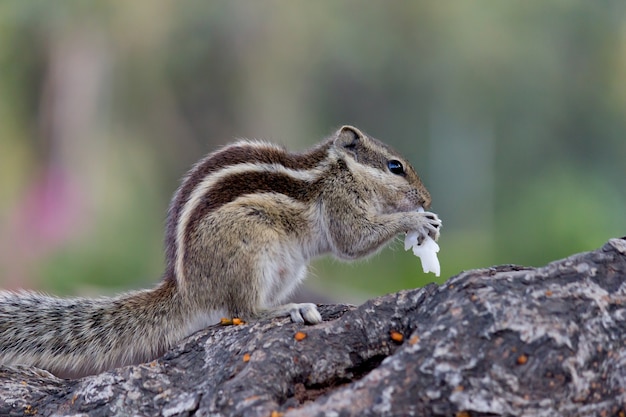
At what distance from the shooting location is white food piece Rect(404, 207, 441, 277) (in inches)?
138

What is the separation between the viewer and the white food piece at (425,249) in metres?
3.50

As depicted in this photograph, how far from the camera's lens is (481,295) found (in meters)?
2.27

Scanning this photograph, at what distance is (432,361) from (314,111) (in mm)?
13340

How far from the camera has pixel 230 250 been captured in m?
3.18

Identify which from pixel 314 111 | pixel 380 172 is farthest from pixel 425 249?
pixel 314 111

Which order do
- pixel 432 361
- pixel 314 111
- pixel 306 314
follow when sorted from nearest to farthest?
pixel 432 361 → pixel 306 314 → pixel 314 111

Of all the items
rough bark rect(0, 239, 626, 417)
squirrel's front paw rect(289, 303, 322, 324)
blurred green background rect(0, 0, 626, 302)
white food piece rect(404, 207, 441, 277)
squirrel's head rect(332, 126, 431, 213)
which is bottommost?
rough bark rect(0, 239, 626, 417)

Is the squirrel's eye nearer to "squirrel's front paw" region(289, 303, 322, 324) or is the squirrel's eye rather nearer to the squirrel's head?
the squirrel's head

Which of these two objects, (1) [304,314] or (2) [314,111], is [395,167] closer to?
(1) [304,314]

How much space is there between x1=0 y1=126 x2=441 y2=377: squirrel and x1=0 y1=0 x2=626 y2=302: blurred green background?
5.56m

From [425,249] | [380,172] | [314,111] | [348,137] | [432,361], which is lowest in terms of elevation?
[432,361]

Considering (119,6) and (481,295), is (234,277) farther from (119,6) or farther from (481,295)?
(119,6)

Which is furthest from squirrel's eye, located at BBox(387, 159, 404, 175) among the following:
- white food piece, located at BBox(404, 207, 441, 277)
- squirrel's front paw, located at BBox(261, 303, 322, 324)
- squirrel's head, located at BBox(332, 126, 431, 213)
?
squirrel's front paw, located at BBox(261, 303, 322, 324)

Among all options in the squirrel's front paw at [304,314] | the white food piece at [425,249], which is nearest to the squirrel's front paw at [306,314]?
the squirrel's front paw at [304,314]
